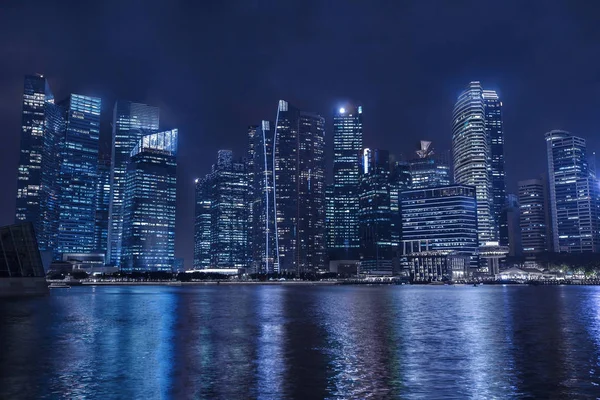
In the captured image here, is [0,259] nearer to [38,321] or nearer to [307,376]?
[38,321]

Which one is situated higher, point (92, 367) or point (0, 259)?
point (0, 259)

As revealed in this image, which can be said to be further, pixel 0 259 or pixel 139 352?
pixel 0 259

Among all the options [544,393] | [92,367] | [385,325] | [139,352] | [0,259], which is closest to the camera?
[544,393]

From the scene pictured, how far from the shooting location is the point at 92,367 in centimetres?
3731

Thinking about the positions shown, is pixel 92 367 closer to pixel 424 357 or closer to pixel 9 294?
pixel 424 357

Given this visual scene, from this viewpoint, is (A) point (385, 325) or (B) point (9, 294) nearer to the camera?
(A) point (385, 325)

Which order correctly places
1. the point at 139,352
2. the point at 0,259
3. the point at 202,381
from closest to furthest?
the point at 202,381 → the point at 139,352 → the point at 0,259

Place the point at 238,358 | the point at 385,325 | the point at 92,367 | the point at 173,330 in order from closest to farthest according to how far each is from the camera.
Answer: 1. the point at 92,367
2. the point at 238,358
3. the point at 173,330
4. the point at 385,325

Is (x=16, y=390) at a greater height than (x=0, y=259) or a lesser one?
lesser

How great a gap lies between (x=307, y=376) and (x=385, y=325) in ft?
112

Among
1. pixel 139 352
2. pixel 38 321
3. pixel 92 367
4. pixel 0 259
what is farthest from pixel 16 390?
pixel 0 259

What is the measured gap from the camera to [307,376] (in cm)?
3406

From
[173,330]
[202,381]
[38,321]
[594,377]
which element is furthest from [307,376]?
[38,321]

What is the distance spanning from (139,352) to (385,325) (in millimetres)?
32677
